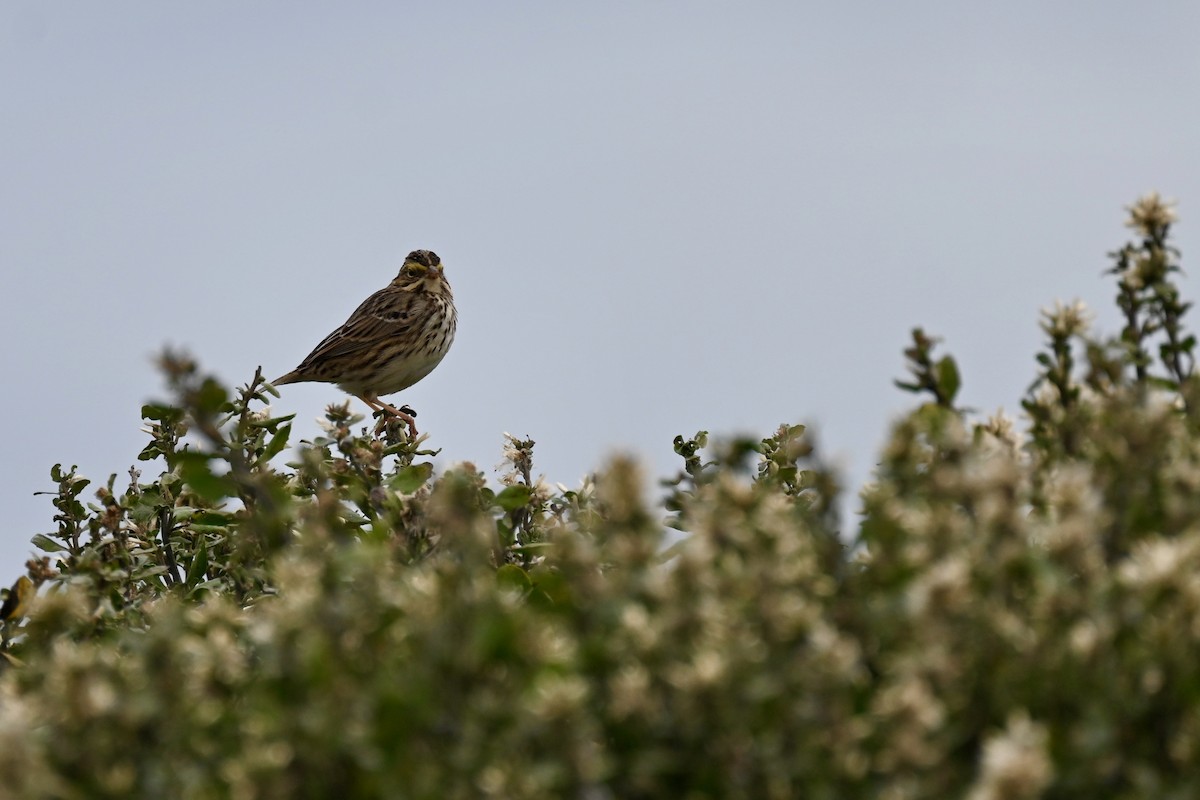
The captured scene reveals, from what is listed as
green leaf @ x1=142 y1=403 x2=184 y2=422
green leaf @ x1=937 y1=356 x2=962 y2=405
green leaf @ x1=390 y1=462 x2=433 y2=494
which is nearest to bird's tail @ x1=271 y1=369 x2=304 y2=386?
green leaf @ x1=142 y1=403 x2=184 y2=422

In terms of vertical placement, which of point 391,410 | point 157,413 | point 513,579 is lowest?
point 513,579

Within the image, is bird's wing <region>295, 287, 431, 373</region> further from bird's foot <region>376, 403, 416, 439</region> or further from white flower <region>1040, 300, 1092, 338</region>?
white flower <region>1040, 300, 1092, 338</region>

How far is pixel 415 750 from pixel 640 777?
0.40 m

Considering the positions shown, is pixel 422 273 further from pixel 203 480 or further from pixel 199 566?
pixel 203 480

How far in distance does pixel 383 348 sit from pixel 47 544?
8519 millimetres

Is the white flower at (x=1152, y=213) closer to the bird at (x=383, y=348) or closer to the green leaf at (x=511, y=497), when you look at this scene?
the green leaf at (x=511, y=497)

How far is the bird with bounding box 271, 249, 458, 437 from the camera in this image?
48.9 ft

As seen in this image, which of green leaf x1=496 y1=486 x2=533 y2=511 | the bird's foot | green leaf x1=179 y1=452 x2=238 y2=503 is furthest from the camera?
the bird's foot

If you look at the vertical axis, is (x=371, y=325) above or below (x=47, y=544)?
above

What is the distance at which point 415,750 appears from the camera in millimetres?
2748

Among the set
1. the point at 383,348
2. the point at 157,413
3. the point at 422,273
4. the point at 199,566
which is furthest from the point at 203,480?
the point at 422,273

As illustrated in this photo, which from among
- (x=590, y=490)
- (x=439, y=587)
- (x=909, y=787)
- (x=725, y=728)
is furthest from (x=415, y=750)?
(x=590, y=490)

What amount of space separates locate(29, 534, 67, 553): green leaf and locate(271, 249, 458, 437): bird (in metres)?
7.69

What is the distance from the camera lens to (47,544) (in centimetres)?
652
